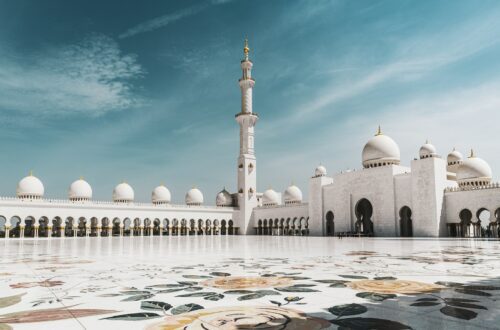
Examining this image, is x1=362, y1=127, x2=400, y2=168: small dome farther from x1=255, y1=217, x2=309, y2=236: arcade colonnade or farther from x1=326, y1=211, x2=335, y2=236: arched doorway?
x1=255, y1=217, x2=309, y2=236: arcade colonnade

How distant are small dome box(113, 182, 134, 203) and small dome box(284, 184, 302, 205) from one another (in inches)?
627

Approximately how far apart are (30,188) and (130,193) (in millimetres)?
8649

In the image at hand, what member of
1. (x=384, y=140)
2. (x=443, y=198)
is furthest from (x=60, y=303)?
(x=384, y=140)

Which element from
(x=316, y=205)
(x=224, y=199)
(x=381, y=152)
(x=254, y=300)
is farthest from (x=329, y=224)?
(x=254, y=300)

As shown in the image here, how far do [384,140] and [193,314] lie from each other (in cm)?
2826

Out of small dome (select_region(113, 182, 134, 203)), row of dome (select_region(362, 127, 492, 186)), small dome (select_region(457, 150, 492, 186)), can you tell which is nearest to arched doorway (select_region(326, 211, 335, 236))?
row of dome (select_region(362, 127, 492, 186))

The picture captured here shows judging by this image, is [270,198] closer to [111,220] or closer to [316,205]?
[316,205]

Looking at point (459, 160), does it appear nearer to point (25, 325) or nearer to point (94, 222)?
point (94, 222)

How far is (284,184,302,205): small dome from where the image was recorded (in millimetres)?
42656

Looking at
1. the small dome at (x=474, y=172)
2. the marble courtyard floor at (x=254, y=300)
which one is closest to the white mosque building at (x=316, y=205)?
the small dome at (x=474, y=172)

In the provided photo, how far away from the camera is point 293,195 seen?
1683 inches

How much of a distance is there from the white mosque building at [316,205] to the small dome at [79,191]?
0.08 meters

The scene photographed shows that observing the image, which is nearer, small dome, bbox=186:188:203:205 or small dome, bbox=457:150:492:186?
small dome, bbox=457:150:492:186

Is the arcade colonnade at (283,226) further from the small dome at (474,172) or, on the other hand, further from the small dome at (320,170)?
the small dome at (474,172)
